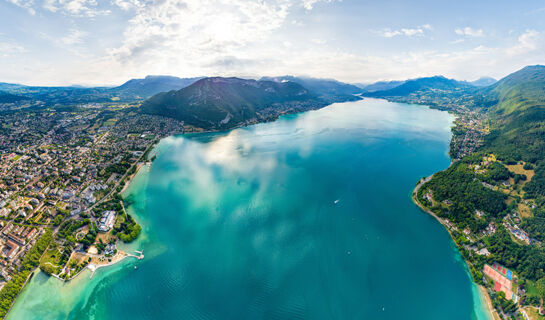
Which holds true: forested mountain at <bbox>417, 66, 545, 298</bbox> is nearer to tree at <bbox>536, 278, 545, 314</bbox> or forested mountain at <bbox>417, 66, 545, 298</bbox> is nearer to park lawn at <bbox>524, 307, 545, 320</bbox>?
tree at <bbox>536, 278, 545, 314</bbox>

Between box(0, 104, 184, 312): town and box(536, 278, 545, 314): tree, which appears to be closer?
box(536, 278, 545, 314): tree

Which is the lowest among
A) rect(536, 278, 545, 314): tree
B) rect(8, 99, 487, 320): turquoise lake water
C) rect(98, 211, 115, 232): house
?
rect(536, 278, 545, 314): tree

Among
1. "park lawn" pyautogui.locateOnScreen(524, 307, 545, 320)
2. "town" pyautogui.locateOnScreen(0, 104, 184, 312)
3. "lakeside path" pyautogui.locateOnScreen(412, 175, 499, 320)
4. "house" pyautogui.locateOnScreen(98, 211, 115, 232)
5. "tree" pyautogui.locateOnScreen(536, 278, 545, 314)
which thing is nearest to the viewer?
"park lawn" pyautogui.locateOnScreen(524, 307, 545, 320)

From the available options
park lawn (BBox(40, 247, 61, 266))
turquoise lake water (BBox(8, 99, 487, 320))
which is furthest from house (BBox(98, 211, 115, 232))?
park lawn (BBox(40, 247, 61, 266))

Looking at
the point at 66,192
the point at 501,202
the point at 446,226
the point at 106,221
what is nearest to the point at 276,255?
the point at 106,221

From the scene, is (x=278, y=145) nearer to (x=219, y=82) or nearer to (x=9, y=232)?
(x=9, y=232)

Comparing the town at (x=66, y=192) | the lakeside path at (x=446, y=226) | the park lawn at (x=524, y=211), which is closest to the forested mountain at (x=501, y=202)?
the park lawn at (x=524, y=211)

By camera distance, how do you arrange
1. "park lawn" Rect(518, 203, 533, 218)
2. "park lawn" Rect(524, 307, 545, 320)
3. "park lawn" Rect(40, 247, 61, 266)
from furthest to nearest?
"park lawn" Rect(518, 203, 533, 218), "park lawn" Rect(40, 247, 61, 266), "park lawn" Rect(524, 307, 545, 320)

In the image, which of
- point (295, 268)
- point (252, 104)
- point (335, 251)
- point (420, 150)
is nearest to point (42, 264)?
point (295, 268)
